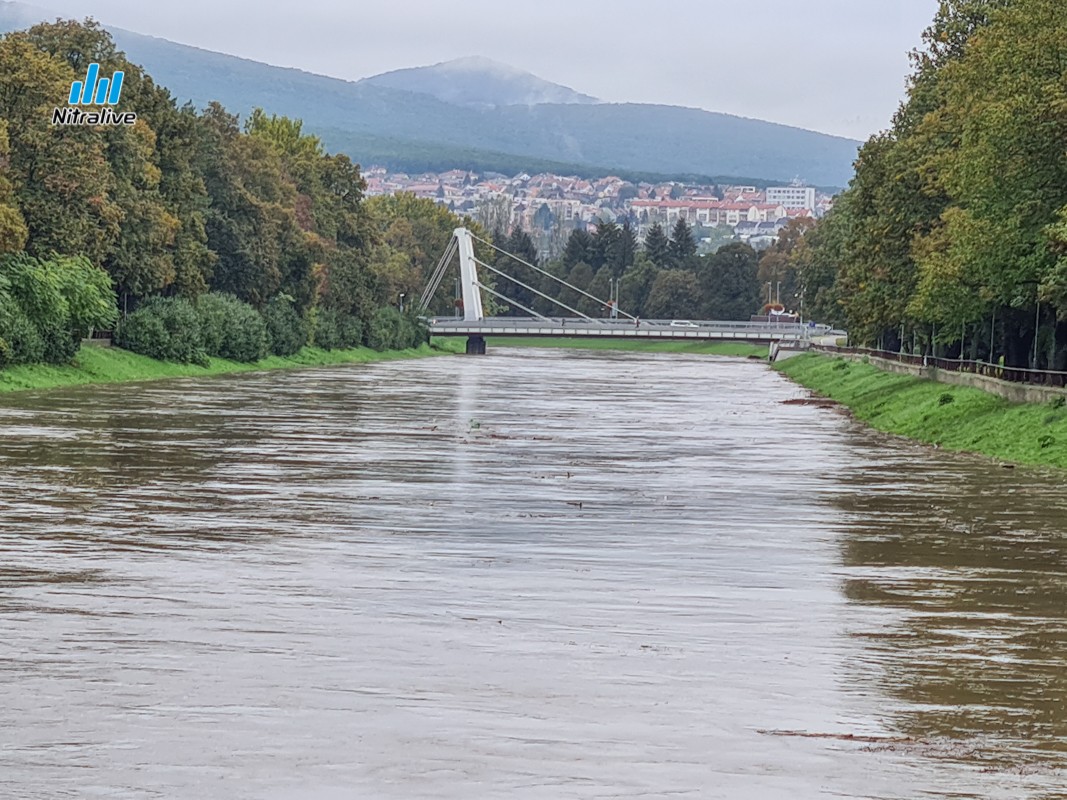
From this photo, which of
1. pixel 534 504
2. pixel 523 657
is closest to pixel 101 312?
pixel 534 504

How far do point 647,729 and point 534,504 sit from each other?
16900mm

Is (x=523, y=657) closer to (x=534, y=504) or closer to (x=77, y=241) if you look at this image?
(x=534, y=504)

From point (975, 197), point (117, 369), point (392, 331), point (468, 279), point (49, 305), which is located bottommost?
point (117, 369)

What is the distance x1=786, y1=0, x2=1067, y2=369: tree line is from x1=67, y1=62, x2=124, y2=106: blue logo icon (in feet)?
104

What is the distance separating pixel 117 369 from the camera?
260 feet

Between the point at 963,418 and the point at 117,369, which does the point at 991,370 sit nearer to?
the point at 963,418

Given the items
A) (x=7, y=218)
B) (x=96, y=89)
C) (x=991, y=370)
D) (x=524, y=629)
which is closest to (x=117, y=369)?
(x=96, y=89)

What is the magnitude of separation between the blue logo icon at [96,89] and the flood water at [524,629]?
45.5 m

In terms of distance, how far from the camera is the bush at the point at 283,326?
108m

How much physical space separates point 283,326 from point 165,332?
2130 cm

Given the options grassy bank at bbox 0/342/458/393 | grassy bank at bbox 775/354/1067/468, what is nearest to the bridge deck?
grassy bank at bbox 0/342/458/393

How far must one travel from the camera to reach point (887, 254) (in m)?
70.0

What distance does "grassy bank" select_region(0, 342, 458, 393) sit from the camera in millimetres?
67062

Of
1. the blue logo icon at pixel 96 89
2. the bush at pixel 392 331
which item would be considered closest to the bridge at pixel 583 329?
the bush at pixel 392 331
